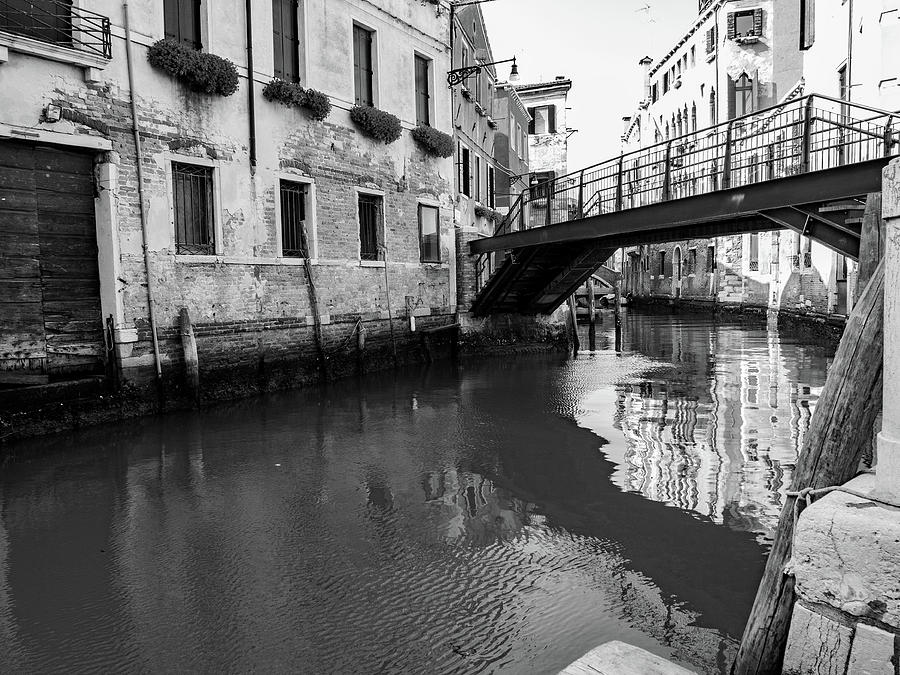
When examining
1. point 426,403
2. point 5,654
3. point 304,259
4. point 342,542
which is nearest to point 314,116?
point 304,259

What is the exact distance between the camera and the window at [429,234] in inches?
606

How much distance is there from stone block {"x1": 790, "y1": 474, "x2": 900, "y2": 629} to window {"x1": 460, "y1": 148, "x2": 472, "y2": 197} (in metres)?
17.6

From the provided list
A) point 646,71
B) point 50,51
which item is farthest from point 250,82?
point 646,71

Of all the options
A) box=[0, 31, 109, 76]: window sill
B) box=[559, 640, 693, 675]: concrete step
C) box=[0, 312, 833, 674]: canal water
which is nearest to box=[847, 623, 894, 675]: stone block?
box=[559, 640, 693, 675]: concrete step

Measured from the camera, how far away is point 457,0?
1634 centimetres

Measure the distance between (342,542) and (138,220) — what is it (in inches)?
257

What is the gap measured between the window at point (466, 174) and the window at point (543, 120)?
56.1 feet

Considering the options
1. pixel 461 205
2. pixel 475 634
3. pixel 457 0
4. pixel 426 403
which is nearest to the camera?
pixel 475 634

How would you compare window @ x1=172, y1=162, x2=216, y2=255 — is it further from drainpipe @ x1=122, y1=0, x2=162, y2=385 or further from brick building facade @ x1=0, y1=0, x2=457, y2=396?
drainpipe @ x1=122, y1=0, x2=162, y2=385

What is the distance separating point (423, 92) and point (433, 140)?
1397 mm

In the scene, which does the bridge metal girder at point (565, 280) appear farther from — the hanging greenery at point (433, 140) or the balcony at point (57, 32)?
the balcony at point (57, 32)

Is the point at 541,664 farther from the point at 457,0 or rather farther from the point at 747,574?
the point at 457,0

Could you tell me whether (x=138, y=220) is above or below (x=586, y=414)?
A: above

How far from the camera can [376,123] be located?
13445 mm
